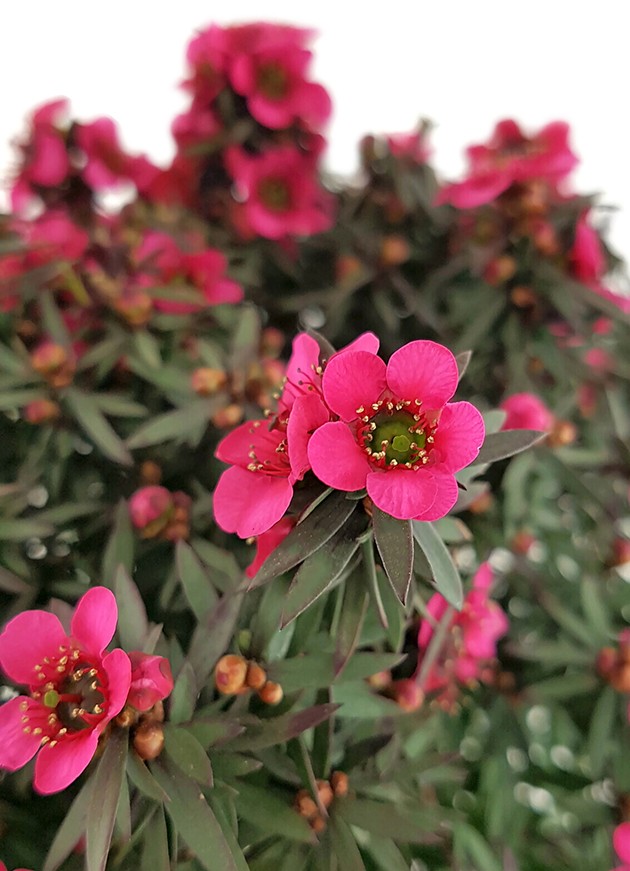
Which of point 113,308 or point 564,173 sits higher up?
point 564,173

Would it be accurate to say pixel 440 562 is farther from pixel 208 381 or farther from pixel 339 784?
pixel 208 381

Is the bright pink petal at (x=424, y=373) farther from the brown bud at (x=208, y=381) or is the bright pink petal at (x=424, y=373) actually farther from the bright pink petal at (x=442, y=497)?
the brown bud at (x=208, y=381)

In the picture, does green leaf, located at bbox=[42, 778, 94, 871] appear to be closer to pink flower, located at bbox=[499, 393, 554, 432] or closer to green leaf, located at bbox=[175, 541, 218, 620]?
green leaf, located at bbox=[175, 541, 218, 620]

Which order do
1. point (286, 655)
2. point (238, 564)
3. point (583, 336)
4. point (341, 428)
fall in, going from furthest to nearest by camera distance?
1. point (583, 336)
2. point (238, 564)
3. point (286, 655)
4. point (341, 428)

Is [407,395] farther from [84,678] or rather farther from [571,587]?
[571,587]

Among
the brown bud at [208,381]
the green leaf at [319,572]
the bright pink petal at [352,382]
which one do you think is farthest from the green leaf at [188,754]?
the brown bud at [208,381]

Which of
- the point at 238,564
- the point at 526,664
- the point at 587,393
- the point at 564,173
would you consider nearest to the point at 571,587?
the point at 526,664

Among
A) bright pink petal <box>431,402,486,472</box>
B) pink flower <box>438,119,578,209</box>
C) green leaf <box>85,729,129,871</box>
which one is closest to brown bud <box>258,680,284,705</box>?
green leaf <box>85,729,129,871</box>

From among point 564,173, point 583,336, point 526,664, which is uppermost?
point 564,173
